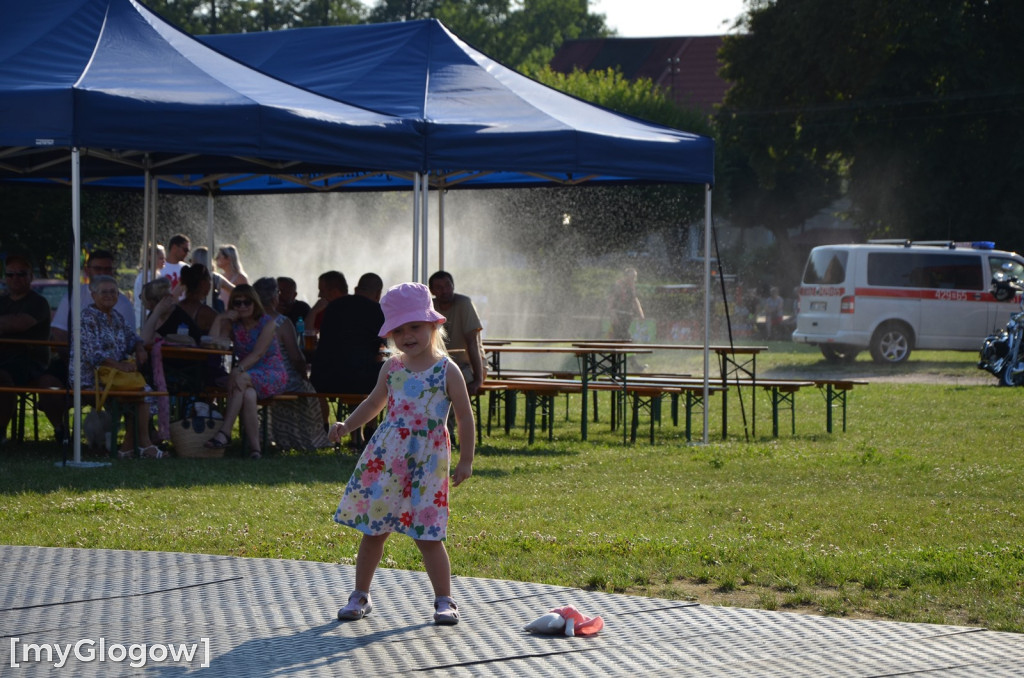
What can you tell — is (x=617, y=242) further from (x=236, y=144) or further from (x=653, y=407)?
(x=236, y=144)

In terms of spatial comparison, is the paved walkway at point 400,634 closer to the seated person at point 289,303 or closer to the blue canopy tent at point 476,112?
the blue canopy tent at point 476,112

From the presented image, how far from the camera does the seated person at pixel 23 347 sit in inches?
469

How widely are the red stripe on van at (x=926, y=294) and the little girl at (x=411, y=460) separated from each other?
21.9m

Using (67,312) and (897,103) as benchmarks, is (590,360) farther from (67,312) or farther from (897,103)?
(897,103)

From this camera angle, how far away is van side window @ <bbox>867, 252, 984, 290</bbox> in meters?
26.7

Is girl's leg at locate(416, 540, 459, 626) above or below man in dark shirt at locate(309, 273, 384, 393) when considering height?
below

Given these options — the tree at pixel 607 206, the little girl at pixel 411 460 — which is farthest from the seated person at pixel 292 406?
the tree at pixel 607 206

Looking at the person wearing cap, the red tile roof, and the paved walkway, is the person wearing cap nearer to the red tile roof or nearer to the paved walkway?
the paved walkway

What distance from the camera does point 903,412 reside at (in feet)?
54.7

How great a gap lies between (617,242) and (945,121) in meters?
17.4

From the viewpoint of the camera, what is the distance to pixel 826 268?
27.0 metres

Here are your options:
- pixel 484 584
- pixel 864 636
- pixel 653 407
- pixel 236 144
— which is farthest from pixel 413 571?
pixel 653 407

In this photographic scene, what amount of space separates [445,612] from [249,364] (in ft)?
20.4

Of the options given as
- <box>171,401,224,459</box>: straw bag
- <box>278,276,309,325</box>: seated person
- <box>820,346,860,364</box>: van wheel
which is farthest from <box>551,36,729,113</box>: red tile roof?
<box>171,401,224,459</box>: straw bag
